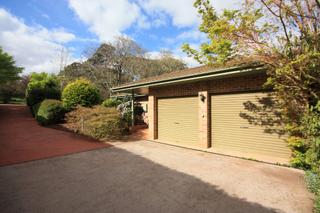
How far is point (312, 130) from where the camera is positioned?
3566 mm

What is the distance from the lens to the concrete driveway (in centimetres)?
323

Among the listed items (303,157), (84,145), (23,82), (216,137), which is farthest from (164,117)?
(23,82)

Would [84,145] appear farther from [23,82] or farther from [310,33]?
[23,82]

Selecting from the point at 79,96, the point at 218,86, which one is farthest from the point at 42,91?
the point at 218,86

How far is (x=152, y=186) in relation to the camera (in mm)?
4059

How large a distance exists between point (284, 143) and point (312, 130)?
2.50 metres

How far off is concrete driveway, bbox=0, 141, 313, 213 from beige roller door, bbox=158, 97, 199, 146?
2.09m

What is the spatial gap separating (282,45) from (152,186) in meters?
4.66

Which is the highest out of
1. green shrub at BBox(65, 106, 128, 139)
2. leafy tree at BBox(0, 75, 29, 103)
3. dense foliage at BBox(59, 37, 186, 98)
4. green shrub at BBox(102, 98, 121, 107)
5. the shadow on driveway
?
dense foliage at BBox(59, 37, 186, 98)

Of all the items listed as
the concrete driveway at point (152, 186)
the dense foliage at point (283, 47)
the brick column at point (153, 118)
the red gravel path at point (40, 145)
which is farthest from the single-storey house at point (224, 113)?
the red gravel path at point (40, 145)

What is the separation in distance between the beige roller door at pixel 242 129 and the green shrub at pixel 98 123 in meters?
5.26

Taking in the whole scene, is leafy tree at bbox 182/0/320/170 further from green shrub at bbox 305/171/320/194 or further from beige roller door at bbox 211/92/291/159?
beige roller door at bbox 211/92/291/159

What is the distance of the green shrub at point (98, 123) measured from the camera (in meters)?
9.52

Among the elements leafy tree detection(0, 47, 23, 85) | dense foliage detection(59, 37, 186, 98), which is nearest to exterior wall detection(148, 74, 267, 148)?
dense foliage detection(59, 37, 186, 98)
